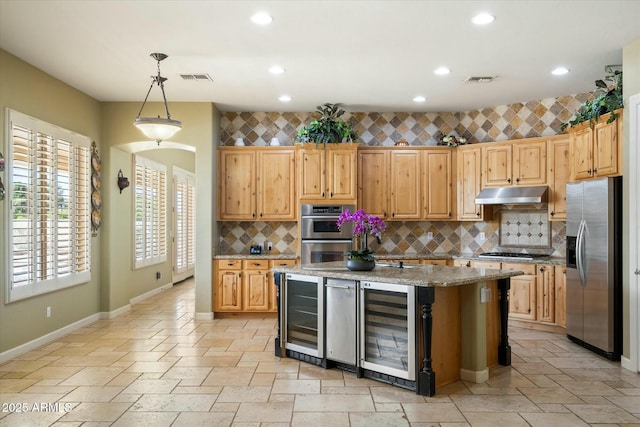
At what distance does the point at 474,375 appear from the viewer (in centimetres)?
424

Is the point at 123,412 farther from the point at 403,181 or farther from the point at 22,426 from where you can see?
the point at 403,181

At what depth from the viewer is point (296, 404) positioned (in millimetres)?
3752

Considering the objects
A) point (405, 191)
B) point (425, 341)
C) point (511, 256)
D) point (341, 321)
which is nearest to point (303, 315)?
point (341, 321)

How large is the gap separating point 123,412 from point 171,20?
3.14m

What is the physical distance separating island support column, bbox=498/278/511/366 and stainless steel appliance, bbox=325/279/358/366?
1.49m

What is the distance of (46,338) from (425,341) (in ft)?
14.2

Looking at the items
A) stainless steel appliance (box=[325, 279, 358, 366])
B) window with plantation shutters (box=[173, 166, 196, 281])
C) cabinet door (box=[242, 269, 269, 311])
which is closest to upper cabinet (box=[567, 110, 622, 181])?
stainless steel appliance (box=[325, 279, 358, 366])

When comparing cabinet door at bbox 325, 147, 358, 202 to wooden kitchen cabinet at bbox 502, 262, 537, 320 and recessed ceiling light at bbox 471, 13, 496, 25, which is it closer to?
wooden kitchen cabinet at bbox 502, 262, 537, 320

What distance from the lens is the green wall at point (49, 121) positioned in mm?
4891

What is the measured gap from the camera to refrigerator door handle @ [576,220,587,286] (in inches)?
207

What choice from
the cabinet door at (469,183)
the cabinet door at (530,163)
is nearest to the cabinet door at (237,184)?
the cabinet door at (469,183)

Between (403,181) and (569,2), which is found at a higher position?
(569,2)

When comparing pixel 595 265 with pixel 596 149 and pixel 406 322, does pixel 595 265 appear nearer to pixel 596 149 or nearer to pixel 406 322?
pixel 596 149

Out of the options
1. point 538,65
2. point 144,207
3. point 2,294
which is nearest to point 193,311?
point 144,207
